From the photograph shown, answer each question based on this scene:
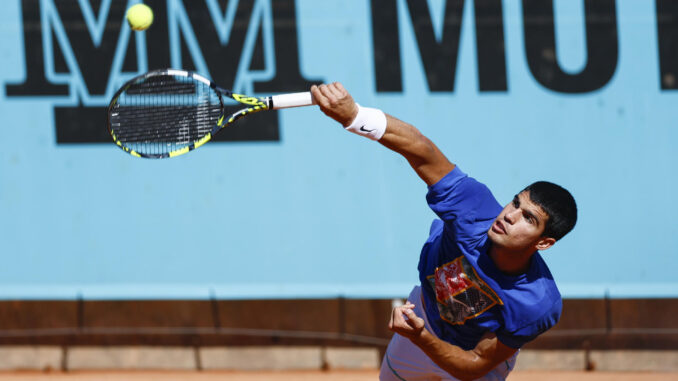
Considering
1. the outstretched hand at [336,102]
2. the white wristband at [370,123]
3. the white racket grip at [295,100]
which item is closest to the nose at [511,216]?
the white wristband at [370,123]

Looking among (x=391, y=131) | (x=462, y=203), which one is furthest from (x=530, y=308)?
(x=391, y=131)

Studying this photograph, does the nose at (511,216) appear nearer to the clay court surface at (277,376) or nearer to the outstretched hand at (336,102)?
the outstretched hand at (336,102)

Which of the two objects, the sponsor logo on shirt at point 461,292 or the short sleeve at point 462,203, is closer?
the short sleeve at point 462,203

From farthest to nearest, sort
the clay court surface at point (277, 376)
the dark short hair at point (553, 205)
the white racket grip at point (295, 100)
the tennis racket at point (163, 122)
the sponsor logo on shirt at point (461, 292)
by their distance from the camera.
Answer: the clay court surface at point (277, 376), the tennis racket at point (163, 122), the sponsor logo on shirt at point (461, 292), the dark short hair at point (553, 205), the white racket grip at point (295, 100)

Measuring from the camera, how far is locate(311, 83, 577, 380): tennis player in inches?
116

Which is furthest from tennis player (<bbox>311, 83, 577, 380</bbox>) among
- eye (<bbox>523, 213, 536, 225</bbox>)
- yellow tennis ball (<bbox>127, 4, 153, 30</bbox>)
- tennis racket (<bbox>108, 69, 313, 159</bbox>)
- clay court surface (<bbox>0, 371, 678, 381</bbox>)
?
clay court surface (<bbox>0, 371, 678, 381</bbox>)

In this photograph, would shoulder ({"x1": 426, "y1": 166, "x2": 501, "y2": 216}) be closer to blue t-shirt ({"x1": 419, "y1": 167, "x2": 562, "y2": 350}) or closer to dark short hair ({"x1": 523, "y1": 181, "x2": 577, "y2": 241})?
blue t-shirt ({"x1": 419, "y1": 167, "x2": 562, "y2": 350})

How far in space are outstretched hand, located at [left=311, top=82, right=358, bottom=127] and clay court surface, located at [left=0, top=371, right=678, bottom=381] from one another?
3.04m

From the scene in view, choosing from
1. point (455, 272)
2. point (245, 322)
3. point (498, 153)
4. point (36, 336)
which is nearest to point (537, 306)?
point (455, 272)

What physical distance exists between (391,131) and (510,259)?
650 mm

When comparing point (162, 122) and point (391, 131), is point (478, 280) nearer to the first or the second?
point (391, 131)

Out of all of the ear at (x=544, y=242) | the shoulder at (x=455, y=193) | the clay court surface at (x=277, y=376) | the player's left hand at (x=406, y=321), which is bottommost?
the clay court surface at (x=277, y=376)

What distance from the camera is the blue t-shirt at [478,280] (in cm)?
309

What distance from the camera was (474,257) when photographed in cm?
316
